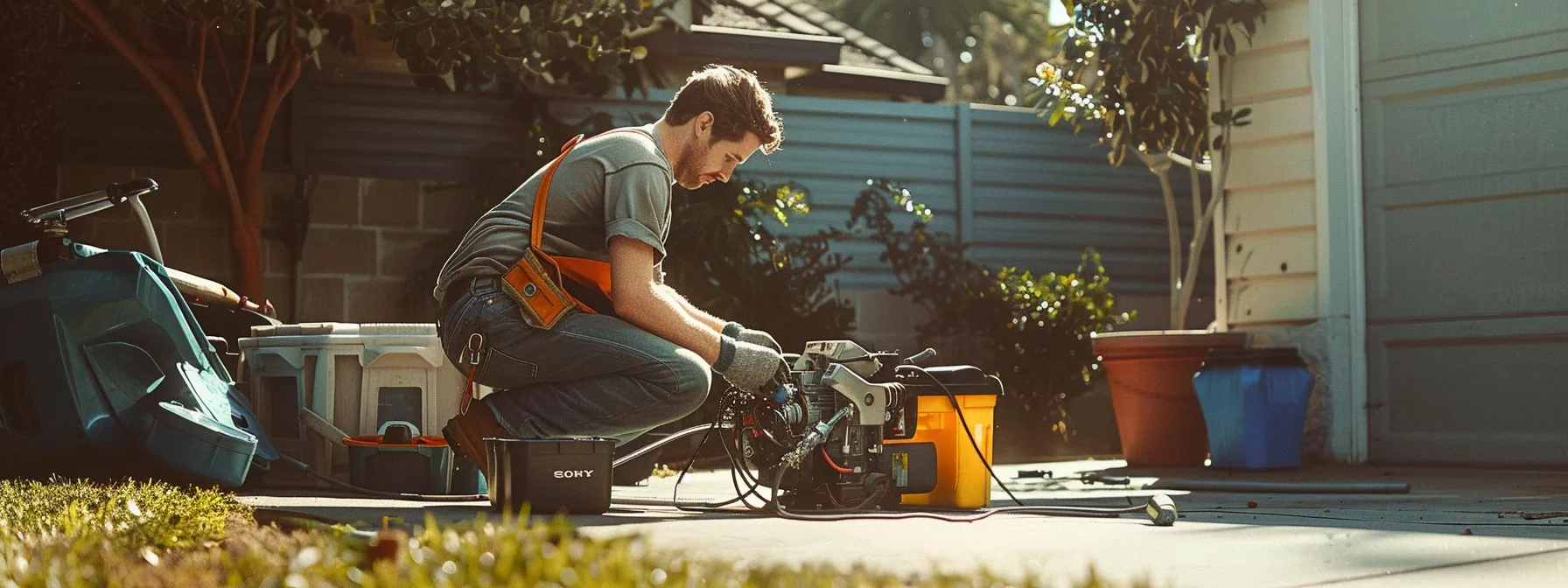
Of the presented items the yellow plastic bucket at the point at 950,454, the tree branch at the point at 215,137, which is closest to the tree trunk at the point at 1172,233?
the yellow plastic bucket at the point at 950,454

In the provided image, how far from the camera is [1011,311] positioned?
897 cm

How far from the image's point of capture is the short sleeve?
3982 millimetres

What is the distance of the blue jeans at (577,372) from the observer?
162 inches

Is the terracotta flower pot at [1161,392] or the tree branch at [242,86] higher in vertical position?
the tree branch at [242,86]

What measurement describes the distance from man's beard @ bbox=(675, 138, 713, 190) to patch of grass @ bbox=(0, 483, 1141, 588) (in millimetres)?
1505

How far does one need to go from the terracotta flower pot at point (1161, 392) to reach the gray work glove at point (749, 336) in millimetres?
3396

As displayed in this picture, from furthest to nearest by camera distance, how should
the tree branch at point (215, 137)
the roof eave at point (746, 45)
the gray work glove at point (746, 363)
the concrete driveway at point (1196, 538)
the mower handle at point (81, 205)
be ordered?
the roof eave at point (746, 45)
the tree branch at point (215, 137)
the mower handle at point (81, 205)
the gray work glove at point (746, 363)
the concrete driveway at point (1196, 538)

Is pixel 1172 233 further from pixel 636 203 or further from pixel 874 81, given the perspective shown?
pixel 636 203

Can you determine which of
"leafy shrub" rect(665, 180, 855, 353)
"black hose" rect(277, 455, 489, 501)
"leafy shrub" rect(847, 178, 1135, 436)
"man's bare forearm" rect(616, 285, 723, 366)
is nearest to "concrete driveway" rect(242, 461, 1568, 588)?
"black hose" rect(277, 455, 489, 501)

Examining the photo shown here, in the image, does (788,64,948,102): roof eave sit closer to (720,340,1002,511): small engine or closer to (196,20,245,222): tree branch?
(196,20,245,222): tree branch

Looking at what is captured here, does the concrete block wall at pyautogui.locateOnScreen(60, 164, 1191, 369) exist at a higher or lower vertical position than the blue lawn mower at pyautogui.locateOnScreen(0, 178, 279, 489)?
higher

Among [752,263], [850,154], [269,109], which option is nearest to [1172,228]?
[850,154]

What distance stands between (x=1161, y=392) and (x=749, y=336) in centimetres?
355

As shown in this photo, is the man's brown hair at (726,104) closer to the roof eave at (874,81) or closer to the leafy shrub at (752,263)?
the leafy shrub at (752,263)
